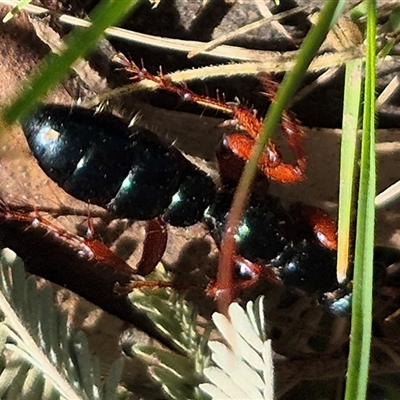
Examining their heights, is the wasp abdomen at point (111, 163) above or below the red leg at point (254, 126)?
below

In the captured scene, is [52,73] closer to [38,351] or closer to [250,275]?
[38,351]

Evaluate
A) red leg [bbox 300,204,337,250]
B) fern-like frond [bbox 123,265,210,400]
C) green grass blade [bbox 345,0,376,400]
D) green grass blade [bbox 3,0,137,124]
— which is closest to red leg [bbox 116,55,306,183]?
red leg [bbox 300,204,337,250]

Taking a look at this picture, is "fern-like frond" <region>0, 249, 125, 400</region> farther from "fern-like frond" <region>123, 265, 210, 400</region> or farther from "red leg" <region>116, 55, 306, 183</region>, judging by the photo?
"red leg" <region>116, 55, 306, 183</region>

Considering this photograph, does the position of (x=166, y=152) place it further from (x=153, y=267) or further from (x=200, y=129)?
(x=153, y=267)

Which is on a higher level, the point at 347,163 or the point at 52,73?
the point at 347,163

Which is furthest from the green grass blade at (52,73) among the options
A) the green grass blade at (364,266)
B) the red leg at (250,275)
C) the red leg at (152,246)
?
the red leg at (250,275)

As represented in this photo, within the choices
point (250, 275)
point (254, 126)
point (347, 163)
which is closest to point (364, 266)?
point (347, 163)

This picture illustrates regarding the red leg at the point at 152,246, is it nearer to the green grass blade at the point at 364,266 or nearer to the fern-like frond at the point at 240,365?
the fern-like frond at the point at 240,365
